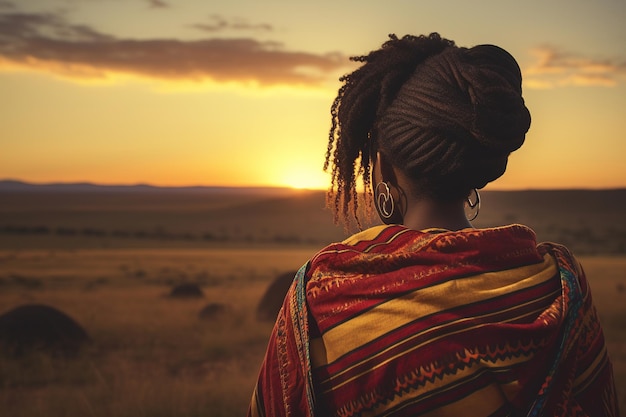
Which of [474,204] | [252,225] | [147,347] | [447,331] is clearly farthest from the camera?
[252,225]

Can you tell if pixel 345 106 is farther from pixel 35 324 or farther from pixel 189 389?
pixel 35 324

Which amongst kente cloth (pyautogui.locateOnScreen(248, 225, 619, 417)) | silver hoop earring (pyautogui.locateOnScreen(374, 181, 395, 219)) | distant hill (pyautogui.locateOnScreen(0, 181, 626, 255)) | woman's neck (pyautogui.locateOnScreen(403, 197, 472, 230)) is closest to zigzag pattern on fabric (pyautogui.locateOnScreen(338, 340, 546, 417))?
kente cloth (pyautogui.locateOnScreen(248, 225, 619, 417))

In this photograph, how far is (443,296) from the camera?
2.24m

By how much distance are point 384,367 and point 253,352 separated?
10323 millimetres

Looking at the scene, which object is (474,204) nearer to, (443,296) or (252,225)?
(443,296)

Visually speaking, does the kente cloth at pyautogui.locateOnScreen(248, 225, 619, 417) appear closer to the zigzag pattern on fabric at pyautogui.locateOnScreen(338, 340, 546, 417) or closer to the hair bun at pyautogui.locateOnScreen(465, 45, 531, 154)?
the zigzag pattern on fabric at pyautogui.locateOnScreen(338, 340, 546, 417)

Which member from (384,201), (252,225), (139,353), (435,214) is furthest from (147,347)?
(252,225)

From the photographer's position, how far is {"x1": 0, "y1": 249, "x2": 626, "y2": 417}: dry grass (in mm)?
8352

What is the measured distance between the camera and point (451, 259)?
2.26 m

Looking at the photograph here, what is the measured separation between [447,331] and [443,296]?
0.10 metres

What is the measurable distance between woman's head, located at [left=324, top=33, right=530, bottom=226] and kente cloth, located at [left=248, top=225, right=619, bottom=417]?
19 centimetres

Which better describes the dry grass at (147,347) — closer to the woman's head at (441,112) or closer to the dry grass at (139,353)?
the dry grass at (139,353)

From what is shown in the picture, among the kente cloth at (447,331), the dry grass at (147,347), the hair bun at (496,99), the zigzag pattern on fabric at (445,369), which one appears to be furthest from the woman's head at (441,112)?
the dry grass at (147,347)

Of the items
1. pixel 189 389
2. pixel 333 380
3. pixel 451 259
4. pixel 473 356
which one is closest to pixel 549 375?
pixel 473 356
